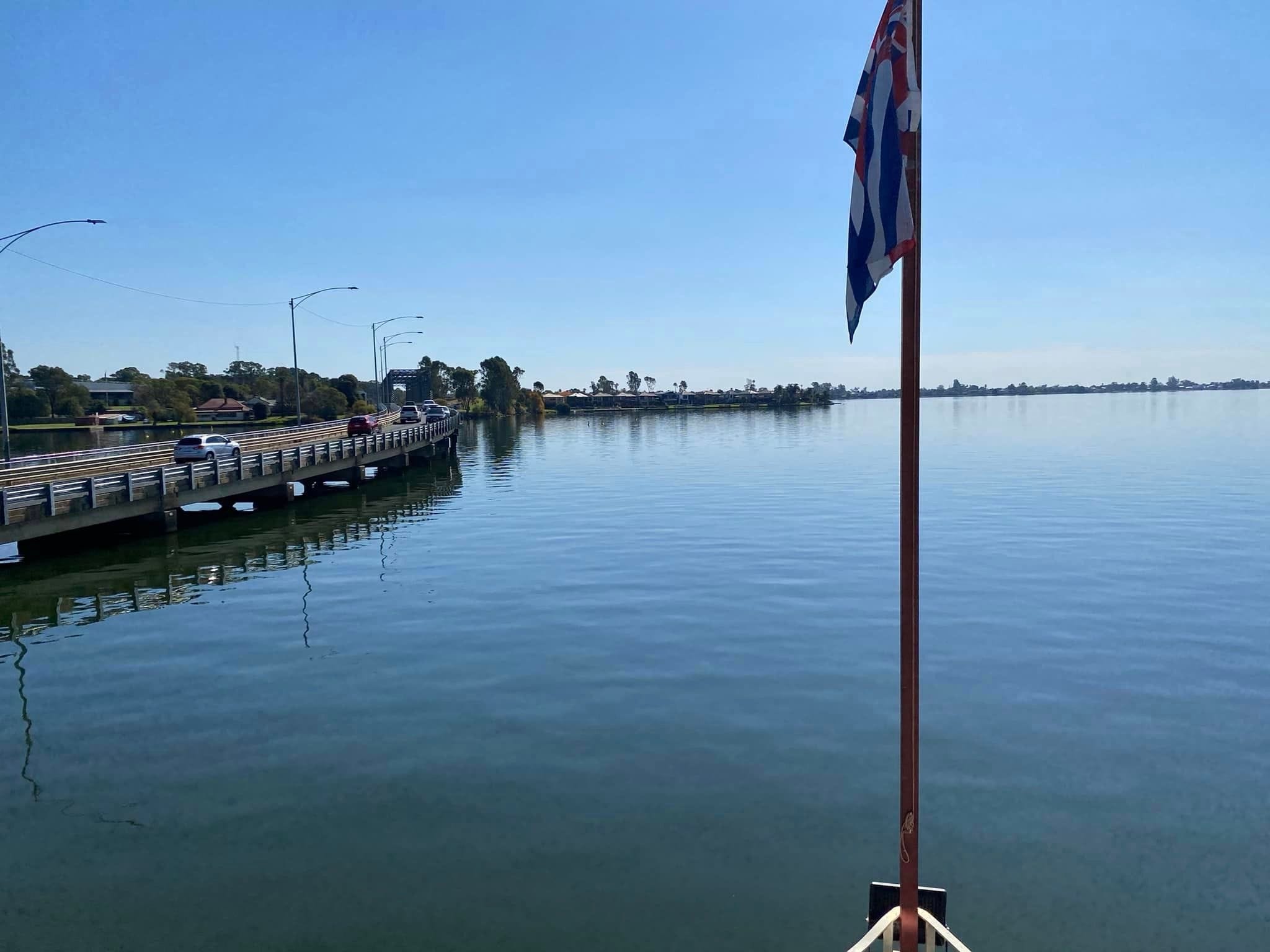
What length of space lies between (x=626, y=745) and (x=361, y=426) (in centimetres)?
6254

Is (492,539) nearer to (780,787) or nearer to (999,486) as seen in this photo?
(780,787)

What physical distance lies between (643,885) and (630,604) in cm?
1258

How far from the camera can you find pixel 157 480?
109 ft

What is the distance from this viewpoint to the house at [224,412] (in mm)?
163500

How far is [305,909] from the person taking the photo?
8711 mm

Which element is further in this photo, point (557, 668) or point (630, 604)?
point (630, 604)

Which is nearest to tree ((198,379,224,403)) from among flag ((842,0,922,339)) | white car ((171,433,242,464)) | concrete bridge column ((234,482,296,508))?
white car ((171,433,242,464))

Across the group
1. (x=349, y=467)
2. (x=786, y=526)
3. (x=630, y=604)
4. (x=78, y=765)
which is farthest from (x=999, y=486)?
(x=78, y=765)

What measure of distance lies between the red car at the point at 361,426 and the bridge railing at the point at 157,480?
48.6 feet

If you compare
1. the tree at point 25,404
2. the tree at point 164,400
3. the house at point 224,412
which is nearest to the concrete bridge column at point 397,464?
the tree at point 164,400

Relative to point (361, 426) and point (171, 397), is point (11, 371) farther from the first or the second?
point (361, 426)

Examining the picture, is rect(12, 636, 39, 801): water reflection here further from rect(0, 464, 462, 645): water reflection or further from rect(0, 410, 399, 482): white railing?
rect(0, 410, 399, 482): white railing

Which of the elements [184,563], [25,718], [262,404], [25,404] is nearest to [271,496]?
[184,563]

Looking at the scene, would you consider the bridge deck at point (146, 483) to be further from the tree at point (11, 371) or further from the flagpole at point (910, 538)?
the tree at point (11, 371)
